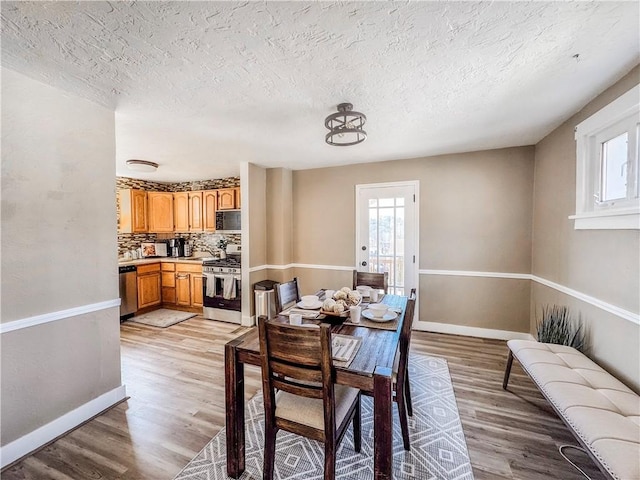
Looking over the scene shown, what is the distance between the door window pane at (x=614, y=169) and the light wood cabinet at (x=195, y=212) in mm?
5388

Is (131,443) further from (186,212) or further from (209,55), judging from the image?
(186,212)

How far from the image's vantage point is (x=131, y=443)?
1.81 metres

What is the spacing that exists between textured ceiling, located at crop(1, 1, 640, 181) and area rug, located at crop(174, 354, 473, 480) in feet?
7.88

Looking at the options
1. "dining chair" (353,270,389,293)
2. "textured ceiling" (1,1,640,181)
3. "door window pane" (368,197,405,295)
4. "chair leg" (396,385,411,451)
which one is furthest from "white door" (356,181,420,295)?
"chair leg" (396,385,411,451)

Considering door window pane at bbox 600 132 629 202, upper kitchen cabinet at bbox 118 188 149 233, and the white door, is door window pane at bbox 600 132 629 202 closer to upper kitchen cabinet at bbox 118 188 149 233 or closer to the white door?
the white door

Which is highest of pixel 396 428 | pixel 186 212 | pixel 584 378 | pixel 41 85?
pixel 41 85

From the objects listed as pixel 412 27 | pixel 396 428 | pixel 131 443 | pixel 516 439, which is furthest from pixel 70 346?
pixel 516 439

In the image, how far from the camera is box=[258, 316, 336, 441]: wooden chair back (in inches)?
49.1

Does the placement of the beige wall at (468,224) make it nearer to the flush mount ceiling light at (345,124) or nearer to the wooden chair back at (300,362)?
the flush mount ceiling light at (345,124)

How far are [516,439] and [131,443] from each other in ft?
8.42

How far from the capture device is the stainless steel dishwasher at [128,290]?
4180mm

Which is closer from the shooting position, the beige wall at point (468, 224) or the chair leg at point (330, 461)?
the chair leg at point (330, 461)

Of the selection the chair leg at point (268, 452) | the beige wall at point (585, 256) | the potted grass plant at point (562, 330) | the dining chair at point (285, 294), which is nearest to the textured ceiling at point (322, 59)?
the beige wall at point (585, 256)

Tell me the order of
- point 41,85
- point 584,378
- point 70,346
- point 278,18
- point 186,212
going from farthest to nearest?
point 186,212 < point 70,346 < point 41,85 < point 584,378 < point 278,18
